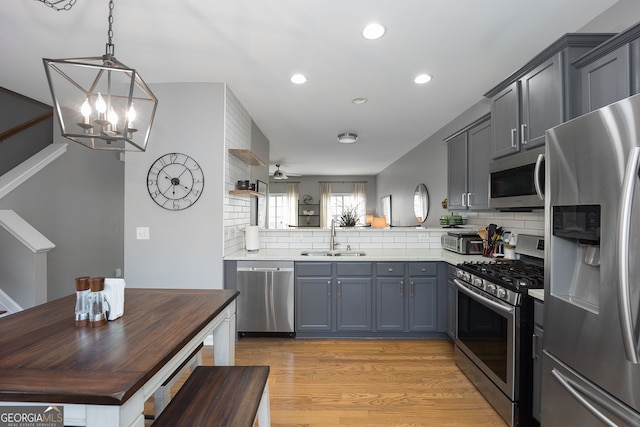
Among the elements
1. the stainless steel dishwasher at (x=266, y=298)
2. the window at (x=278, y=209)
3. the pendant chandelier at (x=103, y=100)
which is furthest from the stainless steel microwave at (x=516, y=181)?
the window at (x=278, y=209)

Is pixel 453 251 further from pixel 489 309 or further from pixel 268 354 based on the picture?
pixel 268 354

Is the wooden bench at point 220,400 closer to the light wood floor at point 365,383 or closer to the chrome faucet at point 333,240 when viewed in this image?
the light wood floor at point 365,383

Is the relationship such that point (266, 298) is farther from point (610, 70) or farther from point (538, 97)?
point (610, 70)

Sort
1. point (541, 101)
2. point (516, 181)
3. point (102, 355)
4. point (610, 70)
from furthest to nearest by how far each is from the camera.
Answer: point (516, 181)
point (541, 101)
point (610, 70)
point (102, 355)

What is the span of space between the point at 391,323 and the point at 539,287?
1.67m

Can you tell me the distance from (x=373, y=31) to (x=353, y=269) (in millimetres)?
2156

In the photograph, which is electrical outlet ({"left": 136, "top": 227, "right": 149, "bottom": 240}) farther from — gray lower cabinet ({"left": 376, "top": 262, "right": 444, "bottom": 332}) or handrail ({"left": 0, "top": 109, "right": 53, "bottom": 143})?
gray lower cabinet ({"left": 376, "top": 262, "right": 444, "bottom": 332})

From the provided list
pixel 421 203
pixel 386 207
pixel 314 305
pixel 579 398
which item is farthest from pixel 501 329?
pixel 386 207

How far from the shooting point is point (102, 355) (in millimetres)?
1024

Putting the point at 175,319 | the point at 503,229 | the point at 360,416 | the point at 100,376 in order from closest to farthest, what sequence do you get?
the point at 100,376 → the point at 175,319 → the point at 360,416 → the point at 503,229

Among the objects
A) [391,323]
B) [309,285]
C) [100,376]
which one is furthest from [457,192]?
[100,376]

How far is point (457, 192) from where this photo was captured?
3459mm

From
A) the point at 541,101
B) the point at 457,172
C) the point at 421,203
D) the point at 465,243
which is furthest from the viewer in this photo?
the point at 421,203
